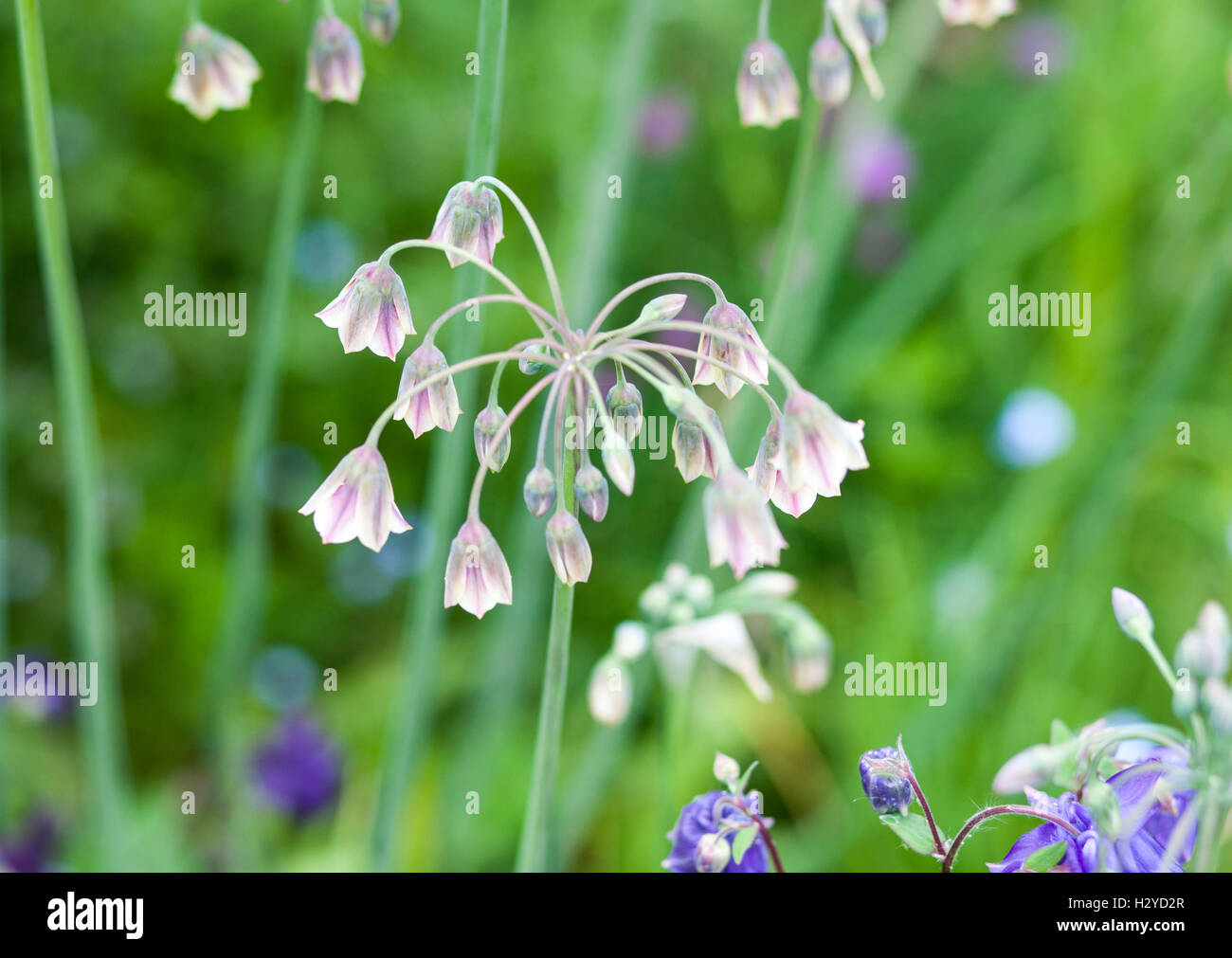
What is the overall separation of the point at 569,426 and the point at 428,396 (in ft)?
0.54

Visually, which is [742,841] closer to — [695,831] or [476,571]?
[695,831]

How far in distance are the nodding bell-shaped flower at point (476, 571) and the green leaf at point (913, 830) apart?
394mm

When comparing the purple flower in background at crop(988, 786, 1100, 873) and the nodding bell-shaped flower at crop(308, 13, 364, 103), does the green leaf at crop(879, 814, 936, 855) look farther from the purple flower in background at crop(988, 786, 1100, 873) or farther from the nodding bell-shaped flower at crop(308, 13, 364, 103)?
the nodding bell-shaped flower at crop(308, 13, 364, 103)

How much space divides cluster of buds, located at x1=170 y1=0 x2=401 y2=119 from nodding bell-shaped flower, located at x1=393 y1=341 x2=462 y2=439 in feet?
1.43

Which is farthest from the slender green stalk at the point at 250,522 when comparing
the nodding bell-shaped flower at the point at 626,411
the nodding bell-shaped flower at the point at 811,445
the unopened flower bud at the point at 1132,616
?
the unopened flower bud at the point at 1132,616

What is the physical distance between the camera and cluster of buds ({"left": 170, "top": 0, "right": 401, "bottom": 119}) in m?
1.25

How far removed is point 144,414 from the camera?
2.83 metres

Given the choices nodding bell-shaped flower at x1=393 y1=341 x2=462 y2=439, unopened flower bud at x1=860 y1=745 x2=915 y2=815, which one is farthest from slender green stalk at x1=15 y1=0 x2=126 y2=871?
unopened flower bud at x1=860 y1=745 x2=915 y2=815

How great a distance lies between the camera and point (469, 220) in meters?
0.98

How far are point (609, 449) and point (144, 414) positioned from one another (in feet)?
7.91

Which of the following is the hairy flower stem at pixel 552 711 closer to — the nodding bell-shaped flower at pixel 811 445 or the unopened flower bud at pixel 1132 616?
the nodding bell-shaped flower at pixel 811 445

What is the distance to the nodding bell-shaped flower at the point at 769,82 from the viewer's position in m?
1.30
